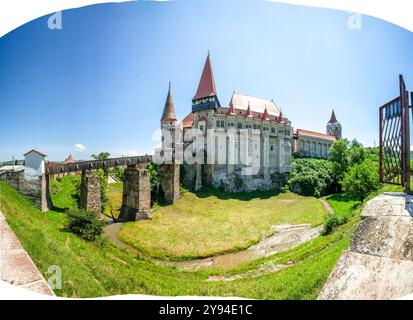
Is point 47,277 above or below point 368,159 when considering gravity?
below

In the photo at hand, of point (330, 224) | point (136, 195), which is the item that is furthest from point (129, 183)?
point (330, 224)

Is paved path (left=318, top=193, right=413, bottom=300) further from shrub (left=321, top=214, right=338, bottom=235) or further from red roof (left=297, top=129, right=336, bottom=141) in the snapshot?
red roof (left=297, top=129, right=336, bottom=141)

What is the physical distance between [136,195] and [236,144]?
9145mm

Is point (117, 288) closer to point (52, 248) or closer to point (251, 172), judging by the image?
point (52, 248)

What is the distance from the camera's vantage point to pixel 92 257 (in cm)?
372

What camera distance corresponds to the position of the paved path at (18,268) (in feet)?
8.00

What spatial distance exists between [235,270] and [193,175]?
16685 mm

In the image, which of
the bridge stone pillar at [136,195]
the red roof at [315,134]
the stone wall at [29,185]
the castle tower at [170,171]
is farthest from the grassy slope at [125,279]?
the red roof at [315,134]

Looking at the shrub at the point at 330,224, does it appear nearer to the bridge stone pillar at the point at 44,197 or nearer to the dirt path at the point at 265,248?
the dirt path at the point at 265,248

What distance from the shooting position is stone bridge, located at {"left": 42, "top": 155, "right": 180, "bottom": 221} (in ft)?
38.8

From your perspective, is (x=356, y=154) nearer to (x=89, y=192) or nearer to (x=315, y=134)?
(x=315, y=134)

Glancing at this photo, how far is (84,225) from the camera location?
5.88 meters

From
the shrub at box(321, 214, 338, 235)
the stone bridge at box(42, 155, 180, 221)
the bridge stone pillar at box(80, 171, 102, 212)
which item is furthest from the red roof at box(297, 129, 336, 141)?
the bridge stone pillar at box(80, 171, 102, 212)
